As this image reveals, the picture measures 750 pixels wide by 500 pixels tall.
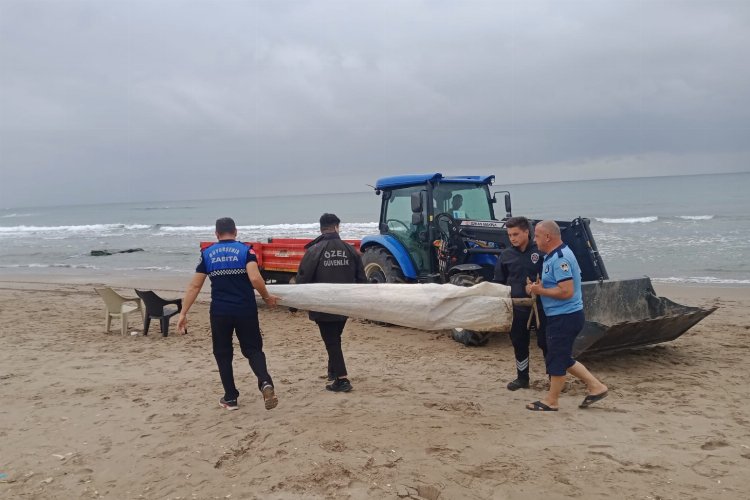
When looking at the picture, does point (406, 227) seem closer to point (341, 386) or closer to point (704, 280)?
point (341, 386)

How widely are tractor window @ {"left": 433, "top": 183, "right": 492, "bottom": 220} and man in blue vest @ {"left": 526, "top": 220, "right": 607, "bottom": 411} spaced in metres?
3.68

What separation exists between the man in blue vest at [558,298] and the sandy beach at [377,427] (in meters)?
0.42

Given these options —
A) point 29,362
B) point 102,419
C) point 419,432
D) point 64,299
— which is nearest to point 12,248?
point 64,299

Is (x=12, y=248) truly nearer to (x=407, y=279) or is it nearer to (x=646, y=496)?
(x=407, y=279)

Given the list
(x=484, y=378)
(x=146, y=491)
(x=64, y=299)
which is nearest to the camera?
(x=146, y=491)

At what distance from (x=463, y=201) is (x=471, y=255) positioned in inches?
35.5

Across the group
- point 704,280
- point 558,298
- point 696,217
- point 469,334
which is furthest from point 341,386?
point 696,217

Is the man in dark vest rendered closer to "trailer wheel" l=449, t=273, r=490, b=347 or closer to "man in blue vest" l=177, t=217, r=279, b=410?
"man in blue vest" l=177, t=217, r=279, b=410

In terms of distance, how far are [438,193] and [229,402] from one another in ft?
14.5

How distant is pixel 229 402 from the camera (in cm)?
492

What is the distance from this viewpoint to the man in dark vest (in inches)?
202

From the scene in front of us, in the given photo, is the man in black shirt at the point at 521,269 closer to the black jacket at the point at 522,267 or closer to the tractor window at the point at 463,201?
the black jacket at the point at 522,267

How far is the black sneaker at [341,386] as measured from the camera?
529 centimetres

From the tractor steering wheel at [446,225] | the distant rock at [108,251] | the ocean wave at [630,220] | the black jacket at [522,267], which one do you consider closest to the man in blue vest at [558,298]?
Answer: the black jacket at [522,267]
